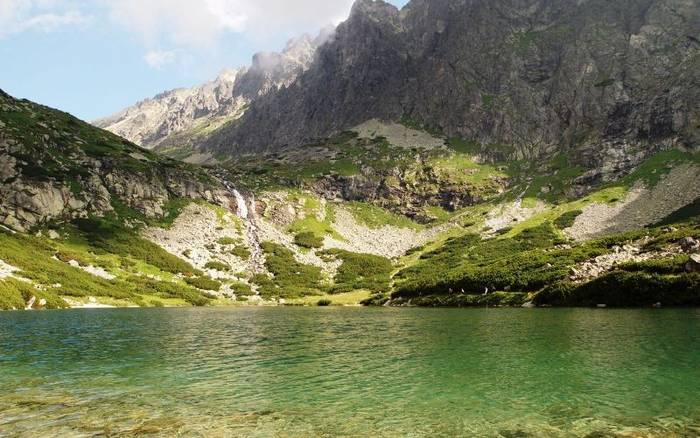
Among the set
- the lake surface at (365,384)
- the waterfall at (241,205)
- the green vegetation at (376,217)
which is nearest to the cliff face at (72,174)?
the waterfall at (241,205)

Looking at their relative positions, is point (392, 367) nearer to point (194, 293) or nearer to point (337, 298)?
point (337, 298)

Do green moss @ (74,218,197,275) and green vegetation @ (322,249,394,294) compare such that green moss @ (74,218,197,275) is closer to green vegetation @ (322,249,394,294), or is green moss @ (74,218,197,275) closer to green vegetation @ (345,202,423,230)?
green vegetation @ (322,249,394,294)

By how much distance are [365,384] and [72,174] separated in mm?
158171

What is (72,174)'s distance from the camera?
151375 mm

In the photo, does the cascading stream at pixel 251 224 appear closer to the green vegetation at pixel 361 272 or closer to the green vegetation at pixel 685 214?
the green vegetation at pixel 361 272

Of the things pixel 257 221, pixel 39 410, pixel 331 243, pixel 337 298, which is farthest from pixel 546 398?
pixel 257 221

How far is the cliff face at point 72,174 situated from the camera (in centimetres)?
13412

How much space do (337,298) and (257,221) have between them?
6665 cm

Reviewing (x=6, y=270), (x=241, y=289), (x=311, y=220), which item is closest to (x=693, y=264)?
(x=241, y=289)

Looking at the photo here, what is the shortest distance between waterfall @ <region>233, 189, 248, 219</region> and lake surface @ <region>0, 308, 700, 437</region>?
129779 mm

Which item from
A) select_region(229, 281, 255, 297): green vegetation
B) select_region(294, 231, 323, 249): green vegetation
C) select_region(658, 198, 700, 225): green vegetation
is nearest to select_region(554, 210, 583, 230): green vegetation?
select_region(658, 198, 700, 225): green vegetation

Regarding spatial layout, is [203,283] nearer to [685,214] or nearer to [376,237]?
[376,237]

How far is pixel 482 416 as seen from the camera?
54.7 ft

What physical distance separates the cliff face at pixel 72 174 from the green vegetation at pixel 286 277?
40661 millimetres
